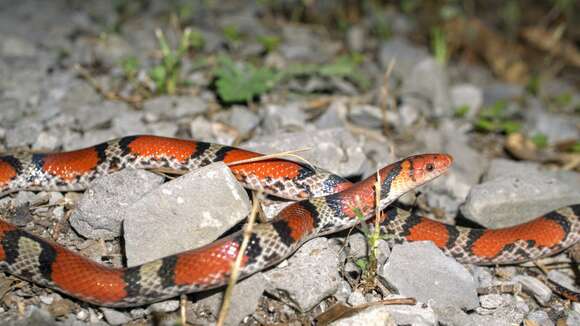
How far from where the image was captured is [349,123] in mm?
6867

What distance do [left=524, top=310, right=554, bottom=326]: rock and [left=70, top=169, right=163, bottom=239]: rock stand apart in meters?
3.58

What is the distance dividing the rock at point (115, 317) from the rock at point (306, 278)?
3.69 ft

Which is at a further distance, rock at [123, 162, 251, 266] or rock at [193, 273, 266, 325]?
rock at [123, 162, 251, 266]

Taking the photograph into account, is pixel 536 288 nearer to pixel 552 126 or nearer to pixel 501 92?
pixel 552 126

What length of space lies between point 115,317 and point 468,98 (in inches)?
231

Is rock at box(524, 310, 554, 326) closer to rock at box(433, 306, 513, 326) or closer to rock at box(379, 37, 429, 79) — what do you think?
rock at box(433, 306, 513, 326)

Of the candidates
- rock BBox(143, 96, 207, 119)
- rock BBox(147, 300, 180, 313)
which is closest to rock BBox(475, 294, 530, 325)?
rock BBox(147, 300, 180, 313)

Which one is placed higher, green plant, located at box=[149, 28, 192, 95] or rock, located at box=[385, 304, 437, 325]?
green plant, located at box=[149, 28, 192, 95]

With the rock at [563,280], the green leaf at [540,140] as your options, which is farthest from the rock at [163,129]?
the green leaf at [540,140]

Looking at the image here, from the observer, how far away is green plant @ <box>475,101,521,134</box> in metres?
7.07

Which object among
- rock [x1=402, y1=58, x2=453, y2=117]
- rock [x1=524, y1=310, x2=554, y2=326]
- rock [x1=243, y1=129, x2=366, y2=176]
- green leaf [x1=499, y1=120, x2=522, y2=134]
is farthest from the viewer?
rock [x1=402, y1=58, x2=453, y2=117]

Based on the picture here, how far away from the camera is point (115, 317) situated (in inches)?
156

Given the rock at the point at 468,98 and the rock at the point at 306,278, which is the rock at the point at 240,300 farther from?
the rock at the point at 468,98

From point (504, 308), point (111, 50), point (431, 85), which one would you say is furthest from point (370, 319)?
point (111, 50)
